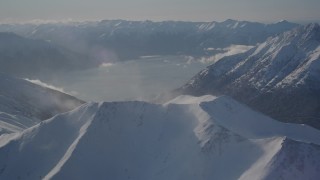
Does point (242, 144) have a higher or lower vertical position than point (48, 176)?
higher

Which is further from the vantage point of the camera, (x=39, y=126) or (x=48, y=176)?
(x=39, y=126)

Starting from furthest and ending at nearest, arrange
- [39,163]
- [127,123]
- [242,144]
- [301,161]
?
[127,123] → [39,163] → [242,144] → [301,161]

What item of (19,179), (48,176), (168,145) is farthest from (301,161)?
(19,179)

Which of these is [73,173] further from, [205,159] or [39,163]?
[205,159]

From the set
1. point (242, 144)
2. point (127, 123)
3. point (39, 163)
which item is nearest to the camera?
point (242, 144)

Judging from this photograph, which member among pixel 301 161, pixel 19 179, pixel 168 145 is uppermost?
pixel 301 161

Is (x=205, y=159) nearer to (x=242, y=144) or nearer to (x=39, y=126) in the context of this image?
(x=242, y=144)
